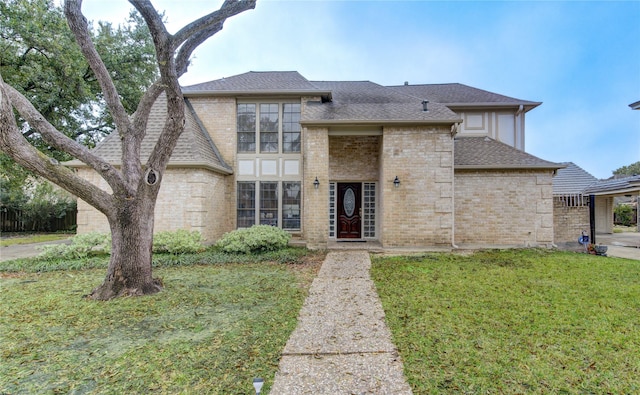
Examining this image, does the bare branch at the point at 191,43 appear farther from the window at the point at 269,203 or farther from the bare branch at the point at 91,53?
the window at the point at 269,203

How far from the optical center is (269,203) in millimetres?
11906

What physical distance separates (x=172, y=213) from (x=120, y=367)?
7.65m

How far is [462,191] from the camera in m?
11.1

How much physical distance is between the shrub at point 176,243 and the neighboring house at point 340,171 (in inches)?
29.2

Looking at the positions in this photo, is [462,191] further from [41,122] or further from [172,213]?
[41,122]

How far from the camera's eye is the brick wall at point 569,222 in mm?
12250

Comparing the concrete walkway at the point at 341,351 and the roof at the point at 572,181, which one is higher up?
the roof at the point at 572,181

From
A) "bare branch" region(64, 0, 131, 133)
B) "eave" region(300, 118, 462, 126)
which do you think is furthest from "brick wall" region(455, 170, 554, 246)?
"bare branch" region(64, 0, 131, 133)

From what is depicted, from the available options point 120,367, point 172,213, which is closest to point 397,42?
point 172,213

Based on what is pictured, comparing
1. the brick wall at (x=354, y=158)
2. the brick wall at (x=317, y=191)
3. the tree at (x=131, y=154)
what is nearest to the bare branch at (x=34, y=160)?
the tree at (x=131, y=154)

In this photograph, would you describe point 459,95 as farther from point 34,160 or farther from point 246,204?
point 34,160

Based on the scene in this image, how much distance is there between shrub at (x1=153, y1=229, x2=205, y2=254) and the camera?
8.98 m

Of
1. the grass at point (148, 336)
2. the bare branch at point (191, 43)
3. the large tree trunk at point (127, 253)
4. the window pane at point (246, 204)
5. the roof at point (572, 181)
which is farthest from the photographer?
the roof at point (572, 181)

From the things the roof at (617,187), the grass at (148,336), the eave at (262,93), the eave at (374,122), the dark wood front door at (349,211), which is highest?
the eave at (262,93)
